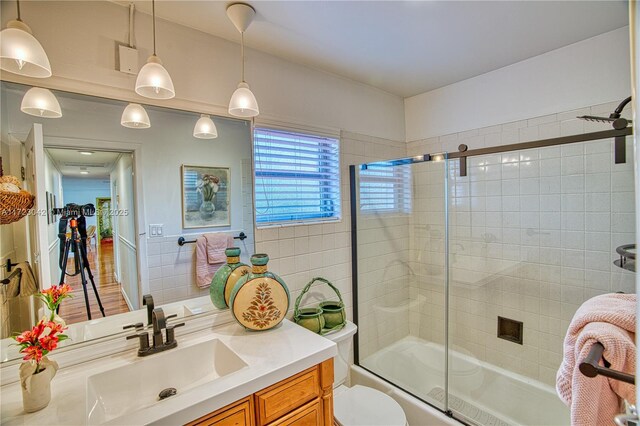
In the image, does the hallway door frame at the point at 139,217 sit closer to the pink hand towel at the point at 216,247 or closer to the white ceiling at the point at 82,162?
the white ceiling at the point at 82,162

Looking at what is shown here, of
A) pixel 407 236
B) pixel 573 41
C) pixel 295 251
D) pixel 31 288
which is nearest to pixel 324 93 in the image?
pixel 295 251

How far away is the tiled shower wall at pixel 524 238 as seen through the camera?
1.81m

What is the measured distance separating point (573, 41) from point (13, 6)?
9.29 feet

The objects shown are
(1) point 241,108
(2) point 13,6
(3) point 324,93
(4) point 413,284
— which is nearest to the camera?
(2) point 13,6

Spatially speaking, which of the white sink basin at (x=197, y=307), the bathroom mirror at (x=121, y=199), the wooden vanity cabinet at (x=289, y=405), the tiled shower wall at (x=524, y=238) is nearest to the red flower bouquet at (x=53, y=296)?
the bathroom mirror at (x=121, y=199)

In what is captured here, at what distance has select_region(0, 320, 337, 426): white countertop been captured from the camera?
3.15 feet

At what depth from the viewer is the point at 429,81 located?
2.44 meters

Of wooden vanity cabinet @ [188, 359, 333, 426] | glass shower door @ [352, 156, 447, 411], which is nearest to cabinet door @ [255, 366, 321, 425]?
wooden vanity cabinet @ [188, 359, 333, 426]

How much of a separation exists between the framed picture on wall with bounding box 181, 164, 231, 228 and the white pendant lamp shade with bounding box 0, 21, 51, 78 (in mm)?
678

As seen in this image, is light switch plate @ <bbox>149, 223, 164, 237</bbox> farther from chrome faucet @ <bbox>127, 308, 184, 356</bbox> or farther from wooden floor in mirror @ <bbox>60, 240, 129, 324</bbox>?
chrome faucet @ <bbox>127, 308, 184, 356</bbox>

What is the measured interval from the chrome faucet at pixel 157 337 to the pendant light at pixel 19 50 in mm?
1024

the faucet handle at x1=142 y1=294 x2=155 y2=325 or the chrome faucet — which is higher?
the faucet handle at x1=142 y1=294 x2=155 y2=325

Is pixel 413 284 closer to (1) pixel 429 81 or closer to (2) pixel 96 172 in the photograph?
(1) pixel 429 81

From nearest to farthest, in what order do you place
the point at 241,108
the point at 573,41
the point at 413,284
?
the point at 241,108 → the point at 573,41 → the point at 413,284
